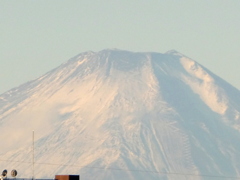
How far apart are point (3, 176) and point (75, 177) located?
27.0 feet

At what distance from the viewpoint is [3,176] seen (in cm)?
13038

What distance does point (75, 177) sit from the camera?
129500mm

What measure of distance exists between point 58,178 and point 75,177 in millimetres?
2426

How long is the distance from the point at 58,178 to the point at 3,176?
6.23 m

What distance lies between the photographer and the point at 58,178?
131 metres
